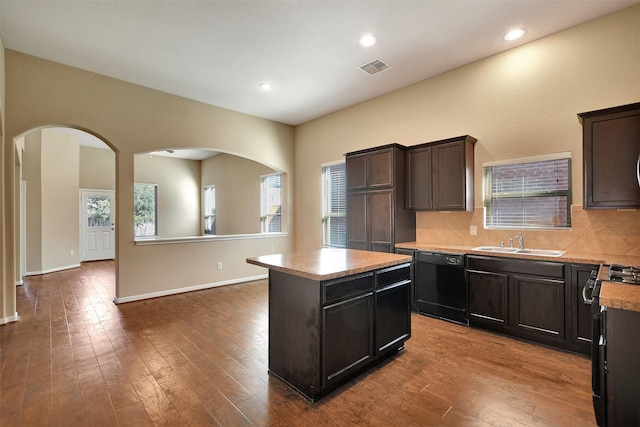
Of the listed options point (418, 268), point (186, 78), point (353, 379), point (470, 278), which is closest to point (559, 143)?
point (470, 278)

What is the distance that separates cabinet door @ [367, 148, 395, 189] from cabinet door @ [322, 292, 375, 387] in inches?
86.9

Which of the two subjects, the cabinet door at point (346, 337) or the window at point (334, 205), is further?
the window at point (334, 205)

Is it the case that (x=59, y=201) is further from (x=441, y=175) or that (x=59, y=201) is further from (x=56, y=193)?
(x=441, y=175)

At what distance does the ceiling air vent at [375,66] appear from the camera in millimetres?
3986

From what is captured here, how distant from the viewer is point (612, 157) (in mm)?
2779

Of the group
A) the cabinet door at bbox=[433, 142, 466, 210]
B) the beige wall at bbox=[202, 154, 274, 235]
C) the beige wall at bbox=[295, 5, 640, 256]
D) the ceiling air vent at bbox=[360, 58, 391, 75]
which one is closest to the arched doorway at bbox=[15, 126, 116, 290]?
the beige wall at bbox=[202, 154, 274, 235]

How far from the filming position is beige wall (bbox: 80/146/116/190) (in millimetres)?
8578

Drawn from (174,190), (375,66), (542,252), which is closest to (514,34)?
(375,66)

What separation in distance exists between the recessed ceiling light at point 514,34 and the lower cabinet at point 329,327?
9.52 feet

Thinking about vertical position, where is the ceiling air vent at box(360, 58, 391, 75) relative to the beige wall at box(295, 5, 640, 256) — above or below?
above

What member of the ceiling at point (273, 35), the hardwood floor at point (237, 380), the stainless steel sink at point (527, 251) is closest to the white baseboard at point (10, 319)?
the hardwood floor at point (237, 380)

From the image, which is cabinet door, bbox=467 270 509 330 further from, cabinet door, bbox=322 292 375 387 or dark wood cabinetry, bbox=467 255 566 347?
cabinet door, bbox=322 292 375 387

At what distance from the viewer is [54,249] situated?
7.17m

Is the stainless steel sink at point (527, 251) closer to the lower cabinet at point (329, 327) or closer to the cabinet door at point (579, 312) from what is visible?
the cabinet door at point (579, 312)
